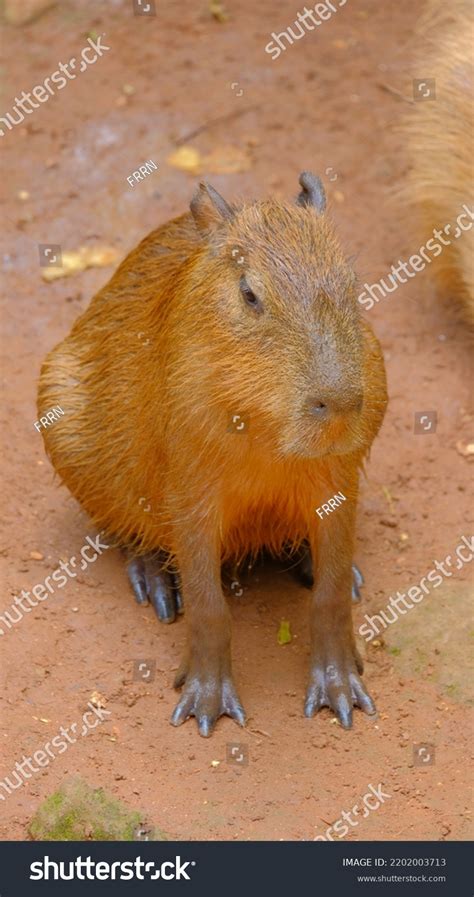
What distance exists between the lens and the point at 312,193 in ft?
20.3

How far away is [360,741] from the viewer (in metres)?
6.48

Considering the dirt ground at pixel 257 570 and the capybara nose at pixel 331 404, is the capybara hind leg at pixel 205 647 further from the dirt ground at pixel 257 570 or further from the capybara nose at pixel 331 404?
the capybara nose at pixel 331 404

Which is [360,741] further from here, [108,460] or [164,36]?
[164,36]

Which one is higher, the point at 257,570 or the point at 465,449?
the point at 257,570

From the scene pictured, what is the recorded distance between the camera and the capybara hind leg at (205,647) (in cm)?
639

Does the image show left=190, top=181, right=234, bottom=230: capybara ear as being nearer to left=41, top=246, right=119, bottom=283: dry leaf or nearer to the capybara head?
the capybara head

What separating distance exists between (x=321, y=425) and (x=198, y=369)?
0.76m

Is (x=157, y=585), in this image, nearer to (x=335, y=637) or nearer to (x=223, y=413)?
(x=335, y=637)

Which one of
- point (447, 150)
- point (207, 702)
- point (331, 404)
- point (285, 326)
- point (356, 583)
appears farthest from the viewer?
point (447, 150)

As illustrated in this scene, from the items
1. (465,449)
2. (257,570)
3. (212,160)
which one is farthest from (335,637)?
(212,160)

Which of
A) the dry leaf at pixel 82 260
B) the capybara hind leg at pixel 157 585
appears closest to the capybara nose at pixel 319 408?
the capybara hind leg at pixel 157 585

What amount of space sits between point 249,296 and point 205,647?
5.72 feet

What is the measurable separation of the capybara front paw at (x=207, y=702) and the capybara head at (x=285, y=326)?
1.34 m

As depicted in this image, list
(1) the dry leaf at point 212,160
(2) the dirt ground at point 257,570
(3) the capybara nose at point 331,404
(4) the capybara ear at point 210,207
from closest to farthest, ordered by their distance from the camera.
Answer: (3) the capybara nose at point 331,404, (4) the capybara ear at point 210,207, (2) the dirt ground at point 257,570, (1) the dry leaf at point 212,160
